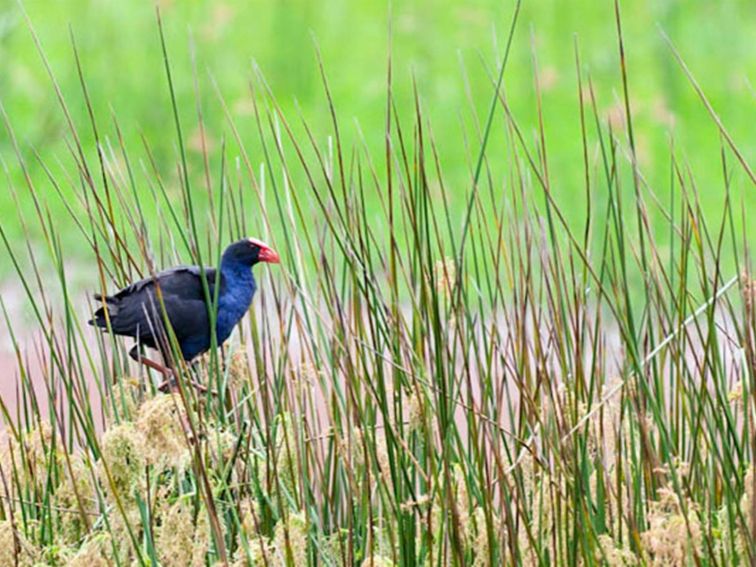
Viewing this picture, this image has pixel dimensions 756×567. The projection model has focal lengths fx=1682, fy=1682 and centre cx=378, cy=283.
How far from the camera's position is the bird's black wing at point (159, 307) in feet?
7.99

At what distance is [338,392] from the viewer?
1.84 meters

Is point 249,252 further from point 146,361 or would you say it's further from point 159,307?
point 146,361

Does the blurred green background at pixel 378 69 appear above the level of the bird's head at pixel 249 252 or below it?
above

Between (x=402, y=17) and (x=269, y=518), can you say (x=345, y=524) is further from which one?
(x=402, y=17)

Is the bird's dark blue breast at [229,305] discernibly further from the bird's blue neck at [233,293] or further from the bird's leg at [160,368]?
the bird's leg at [160,368]

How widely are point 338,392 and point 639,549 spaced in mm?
368

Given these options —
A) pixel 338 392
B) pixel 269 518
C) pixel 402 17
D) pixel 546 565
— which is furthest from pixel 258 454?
pixel 402 17

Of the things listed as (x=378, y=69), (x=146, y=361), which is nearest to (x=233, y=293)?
(x=146, y=361)

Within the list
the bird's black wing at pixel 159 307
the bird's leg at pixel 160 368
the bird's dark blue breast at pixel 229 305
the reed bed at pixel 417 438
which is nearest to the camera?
the reed bed at pixel 417 438

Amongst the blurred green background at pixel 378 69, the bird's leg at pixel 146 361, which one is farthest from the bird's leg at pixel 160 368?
the blurred green background at pixel 378 69

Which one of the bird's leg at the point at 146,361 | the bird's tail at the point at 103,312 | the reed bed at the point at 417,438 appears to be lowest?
the reed bed at the point at 417,438

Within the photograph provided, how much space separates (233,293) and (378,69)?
396cm

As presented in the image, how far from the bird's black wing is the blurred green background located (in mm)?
3078

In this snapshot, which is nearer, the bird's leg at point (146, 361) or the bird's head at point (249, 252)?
the bird's leg at point (146, 361)
